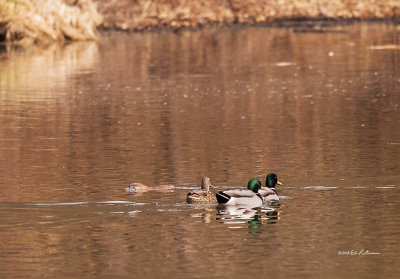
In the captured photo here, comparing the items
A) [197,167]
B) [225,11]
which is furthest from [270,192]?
[225,11]

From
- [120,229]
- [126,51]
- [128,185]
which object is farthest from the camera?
[126,51]

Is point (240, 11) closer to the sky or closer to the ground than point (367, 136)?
closer to the sky

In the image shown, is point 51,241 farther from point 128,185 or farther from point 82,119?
point 82,119

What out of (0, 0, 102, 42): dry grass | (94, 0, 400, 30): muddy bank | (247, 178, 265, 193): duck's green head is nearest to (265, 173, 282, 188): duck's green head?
(247, 178, 265, 193): duck's green head

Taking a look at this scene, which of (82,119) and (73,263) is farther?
(82,119)

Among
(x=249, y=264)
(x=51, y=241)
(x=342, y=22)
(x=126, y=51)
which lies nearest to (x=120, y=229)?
(x=51, y=241)

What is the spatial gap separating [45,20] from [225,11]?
22.0 meters

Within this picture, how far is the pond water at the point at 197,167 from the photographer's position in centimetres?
1304

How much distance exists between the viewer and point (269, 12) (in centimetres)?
8238

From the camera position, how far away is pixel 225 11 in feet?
269

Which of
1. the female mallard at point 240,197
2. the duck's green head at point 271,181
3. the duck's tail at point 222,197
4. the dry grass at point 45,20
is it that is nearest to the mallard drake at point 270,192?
the duck's green head at point 271,181

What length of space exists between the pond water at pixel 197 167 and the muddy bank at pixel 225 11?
34.2 meters

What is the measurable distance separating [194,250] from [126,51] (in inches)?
1634

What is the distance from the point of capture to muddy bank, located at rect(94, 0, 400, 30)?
7794cm
